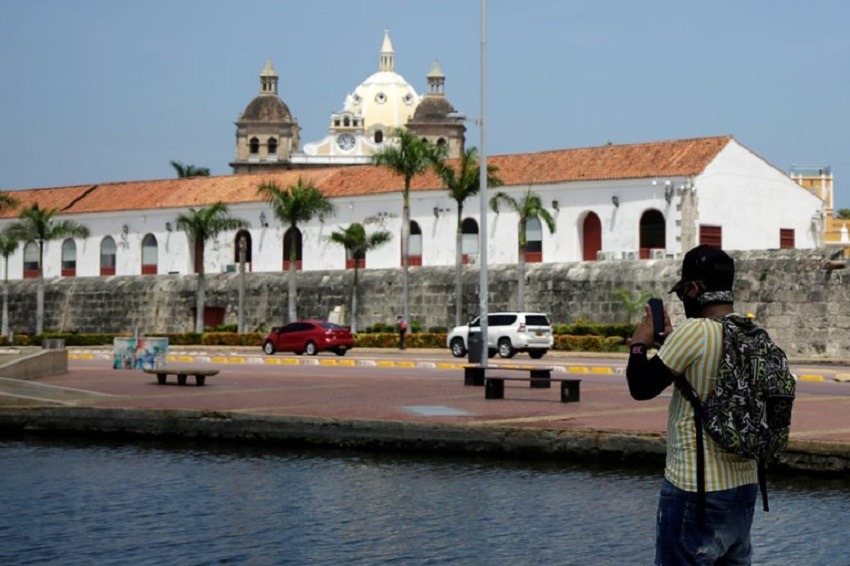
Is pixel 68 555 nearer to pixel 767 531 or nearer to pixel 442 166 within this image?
pixel 767 531

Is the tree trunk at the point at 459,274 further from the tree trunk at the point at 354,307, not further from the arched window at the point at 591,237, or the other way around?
the arched window at the point at 591,237

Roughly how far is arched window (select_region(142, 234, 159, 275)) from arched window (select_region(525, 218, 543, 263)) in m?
19.5

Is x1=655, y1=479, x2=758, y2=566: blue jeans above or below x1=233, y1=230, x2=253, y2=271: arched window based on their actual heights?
below

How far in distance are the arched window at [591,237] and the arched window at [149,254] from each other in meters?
21.9

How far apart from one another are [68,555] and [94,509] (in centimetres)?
220

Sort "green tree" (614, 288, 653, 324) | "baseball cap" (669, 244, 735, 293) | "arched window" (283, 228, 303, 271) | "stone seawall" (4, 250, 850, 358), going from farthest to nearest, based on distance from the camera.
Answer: "arched window" (283, 228, 303, 271) → "green tree" (614, 288, 653, 324) → "stone seawall" (4, 250, 850, 358) → "baseball cap" (669, 244, 735, 293)

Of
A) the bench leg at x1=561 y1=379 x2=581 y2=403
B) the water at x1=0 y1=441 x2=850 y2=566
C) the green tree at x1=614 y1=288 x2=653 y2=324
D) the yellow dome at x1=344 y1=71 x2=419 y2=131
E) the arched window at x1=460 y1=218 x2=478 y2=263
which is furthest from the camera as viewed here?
the yellow dome at x1=344 y1=71 x2=419 y2=131

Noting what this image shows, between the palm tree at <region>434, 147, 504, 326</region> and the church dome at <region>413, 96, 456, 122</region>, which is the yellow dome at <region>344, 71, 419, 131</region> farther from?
the palm tree at <region>434, 147, 504, 326</region>

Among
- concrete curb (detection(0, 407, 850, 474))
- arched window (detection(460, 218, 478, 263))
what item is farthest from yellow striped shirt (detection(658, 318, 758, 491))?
arched window (detection(460, 218, 478, 263))

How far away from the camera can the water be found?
11.2m

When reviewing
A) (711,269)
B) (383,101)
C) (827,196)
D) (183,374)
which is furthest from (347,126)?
(711,269)

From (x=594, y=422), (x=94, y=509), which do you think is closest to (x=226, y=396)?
(x=594, y=422)

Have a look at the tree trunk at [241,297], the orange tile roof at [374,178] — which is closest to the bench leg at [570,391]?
the orange tile roof at [374,178]

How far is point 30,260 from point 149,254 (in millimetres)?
8199
